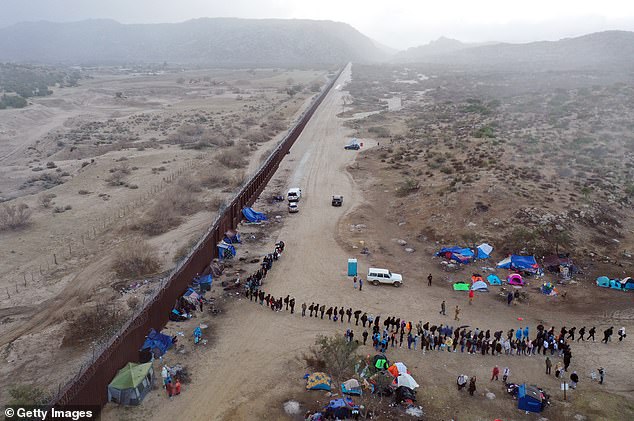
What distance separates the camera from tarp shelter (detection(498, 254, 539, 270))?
31609 mm

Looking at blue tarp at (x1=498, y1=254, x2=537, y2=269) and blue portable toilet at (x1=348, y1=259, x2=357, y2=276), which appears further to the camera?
blue tarp at (x1=498, y1=254, x2=537, y2=269)

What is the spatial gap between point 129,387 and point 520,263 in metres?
25.0

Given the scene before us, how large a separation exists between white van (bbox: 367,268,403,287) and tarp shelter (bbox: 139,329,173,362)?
1297cm

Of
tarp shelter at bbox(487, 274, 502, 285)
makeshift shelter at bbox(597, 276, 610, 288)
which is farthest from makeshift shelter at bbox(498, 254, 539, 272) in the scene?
makeshift shelter at bbox(597, 276, 610, 288)

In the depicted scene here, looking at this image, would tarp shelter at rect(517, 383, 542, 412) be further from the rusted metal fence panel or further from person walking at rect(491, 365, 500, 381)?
the rusted metal fence panel

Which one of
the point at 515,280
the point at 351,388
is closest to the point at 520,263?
the point at 515,280

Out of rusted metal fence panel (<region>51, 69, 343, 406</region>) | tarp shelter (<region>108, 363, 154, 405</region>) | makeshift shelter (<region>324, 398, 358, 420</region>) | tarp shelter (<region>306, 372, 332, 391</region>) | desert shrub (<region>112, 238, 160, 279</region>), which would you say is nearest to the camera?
rusted metal fence panel (<region>51, 69, 343, 406</region>)

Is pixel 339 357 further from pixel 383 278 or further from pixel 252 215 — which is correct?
pixel 252 215

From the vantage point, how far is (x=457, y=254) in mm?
33125

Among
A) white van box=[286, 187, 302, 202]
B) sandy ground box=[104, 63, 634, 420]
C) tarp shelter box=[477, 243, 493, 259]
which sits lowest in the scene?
sandy ground box=[104, 63, 634, 420]

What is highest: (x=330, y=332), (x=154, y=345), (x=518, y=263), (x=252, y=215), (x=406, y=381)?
(x=252, y=215)

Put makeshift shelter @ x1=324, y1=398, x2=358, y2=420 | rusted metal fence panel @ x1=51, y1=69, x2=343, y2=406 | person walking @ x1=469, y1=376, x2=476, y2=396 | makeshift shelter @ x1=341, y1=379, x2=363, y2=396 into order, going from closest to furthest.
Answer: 1. rusted metal fence panel @ x1=51, y1=69, x2=343, y2=406
2. makeshift shelter @ x1=324, y1=398, x2=358, y2=420
3. makeshift shelter @ x1=341, y1=379, x2=363, y2=396
4. person walking @ x1=469, y1=376, x2=476, y2=396

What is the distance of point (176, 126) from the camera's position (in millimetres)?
81000

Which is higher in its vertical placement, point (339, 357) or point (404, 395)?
point (339, 357)
